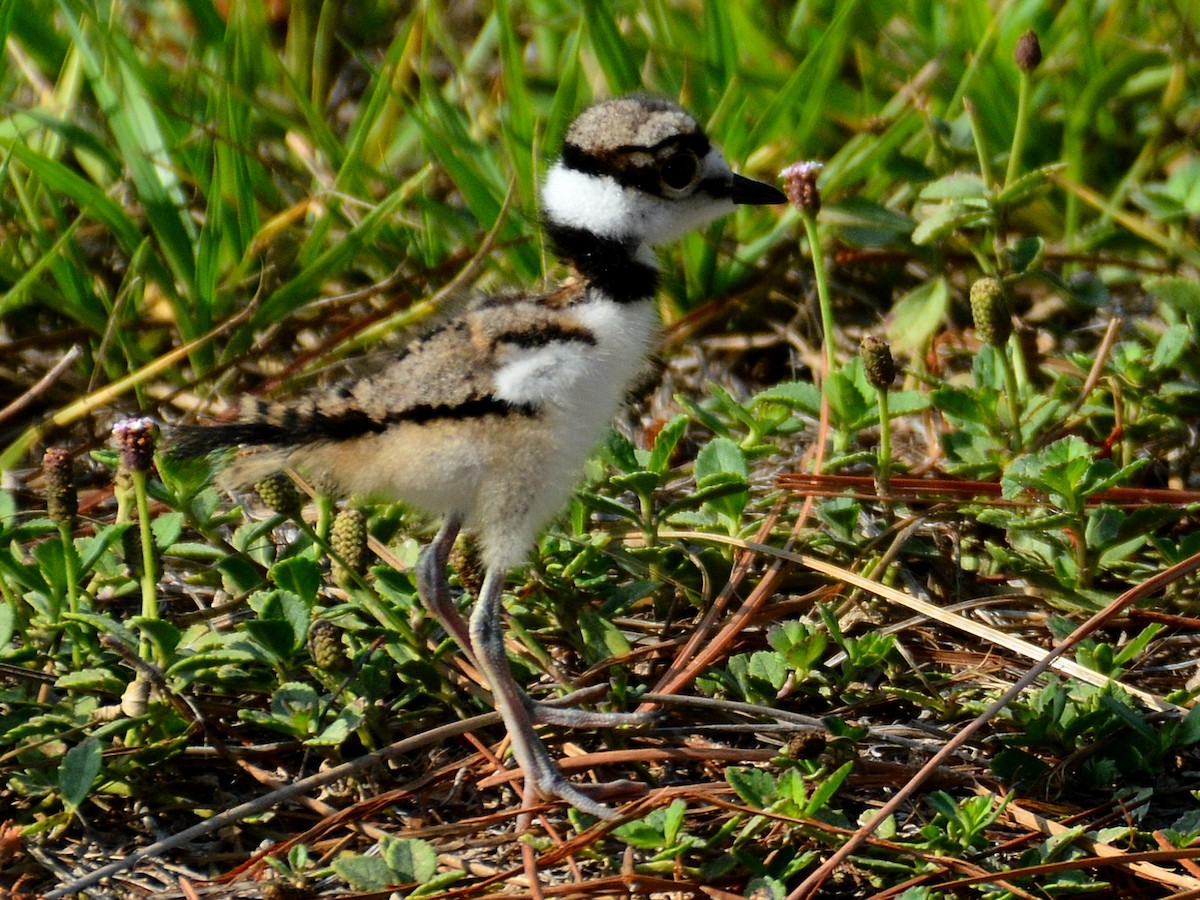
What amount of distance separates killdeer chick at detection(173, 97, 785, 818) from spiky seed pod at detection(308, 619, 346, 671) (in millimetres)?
173

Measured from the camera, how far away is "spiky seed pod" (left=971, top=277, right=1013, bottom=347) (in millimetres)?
2598

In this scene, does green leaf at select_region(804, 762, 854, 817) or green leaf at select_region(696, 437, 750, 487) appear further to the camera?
green leaf at select_region(696, 437, 750, 487)

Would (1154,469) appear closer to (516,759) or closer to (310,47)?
(516,759)

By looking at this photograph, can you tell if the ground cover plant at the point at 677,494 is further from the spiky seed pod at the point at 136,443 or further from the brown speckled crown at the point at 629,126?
the brown speckled crown at the point at 629,126

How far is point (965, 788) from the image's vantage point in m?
2.27

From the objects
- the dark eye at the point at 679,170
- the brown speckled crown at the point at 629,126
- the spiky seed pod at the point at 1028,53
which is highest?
the brown speckled crown at the point at 629,126

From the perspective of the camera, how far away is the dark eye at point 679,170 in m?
2.48

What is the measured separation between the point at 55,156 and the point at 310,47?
1113 mm

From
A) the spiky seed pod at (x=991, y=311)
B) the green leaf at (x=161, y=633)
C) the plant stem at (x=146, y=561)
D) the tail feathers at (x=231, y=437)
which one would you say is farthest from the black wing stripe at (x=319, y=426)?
the spiky seed pod at (x=991, y=311)

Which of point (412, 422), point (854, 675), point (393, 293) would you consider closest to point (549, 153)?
point (393, 293)

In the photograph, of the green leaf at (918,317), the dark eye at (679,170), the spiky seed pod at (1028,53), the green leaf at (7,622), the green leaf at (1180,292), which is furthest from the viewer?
the green leaf at (918,317)

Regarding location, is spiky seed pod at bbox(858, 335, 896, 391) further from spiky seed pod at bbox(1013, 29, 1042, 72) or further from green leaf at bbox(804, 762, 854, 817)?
spiky seed pod at bbox(1013, 29, 1042, 72)

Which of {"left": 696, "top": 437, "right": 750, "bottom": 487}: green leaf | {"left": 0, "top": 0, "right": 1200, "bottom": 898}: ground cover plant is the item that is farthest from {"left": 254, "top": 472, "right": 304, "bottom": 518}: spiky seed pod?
{"left": 696, "top": 437, "right": 750, "bottom": 487}: green leaf

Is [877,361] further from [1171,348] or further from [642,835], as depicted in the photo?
[642,835]
